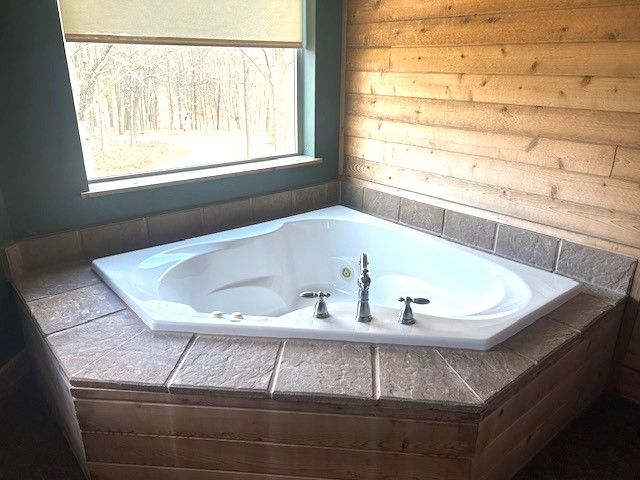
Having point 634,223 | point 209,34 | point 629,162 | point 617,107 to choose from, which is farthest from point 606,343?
point 209,34

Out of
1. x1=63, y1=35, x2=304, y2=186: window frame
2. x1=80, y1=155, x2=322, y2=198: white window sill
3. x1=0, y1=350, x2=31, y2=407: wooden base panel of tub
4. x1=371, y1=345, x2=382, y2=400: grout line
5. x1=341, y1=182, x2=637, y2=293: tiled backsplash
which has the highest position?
x1=63, y1=35, x2=304, y2=186: window frame

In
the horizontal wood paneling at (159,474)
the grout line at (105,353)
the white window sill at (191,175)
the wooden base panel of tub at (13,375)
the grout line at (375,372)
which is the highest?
the white window sill at (191,175)

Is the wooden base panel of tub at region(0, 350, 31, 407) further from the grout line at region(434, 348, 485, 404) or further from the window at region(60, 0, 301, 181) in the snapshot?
the grout line at region(434, 348, 485, 404)

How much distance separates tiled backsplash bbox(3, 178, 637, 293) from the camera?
1.95m

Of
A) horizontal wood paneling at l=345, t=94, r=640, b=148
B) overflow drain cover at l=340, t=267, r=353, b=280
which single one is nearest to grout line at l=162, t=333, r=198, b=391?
overflow drain cover at l=340, t=267, r=353, b=280

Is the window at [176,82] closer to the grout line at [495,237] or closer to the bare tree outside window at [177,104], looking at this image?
the bare tree outside window at [177,104]

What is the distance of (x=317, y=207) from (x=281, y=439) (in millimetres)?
1710

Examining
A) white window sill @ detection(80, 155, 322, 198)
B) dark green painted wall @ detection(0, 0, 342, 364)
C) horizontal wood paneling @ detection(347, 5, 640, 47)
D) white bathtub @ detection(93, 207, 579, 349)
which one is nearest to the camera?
white bathtub @ detection(93, 207, 579, 349)

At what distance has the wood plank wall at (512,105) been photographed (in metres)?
1.76

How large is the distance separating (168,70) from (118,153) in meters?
0.44

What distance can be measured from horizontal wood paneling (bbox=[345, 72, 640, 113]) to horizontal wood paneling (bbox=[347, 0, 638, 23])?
25cm

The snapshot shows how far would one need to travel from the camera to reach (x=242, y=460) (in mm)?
1414

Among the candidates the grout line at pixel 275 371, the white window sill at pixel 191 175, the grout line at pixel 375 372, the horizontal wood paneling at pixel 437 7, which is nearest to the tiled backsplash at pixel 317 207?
the white window sill at pixel 191 175

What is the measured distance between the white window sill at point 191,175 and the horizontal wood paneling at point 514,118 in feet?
1.64
